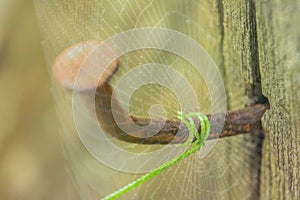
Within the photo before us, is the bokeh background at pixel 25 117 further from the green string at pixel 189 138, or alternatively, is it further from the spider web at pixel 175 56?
the green string at pixel 189 138

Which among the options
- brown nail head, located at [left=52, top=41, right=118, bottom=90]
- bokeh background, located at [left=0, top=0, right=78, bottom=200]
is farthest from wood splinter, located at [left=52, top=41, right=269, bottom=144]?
bokeh background, located at [left=0, top=0, right=78, bottom=200]

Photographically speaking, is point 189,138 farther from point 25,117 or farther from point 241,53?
point 25,117

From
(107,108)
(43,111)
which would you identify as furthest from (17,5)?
(107,108)

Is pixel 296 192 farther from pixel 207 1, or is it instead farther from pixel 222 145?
pixel 207 1

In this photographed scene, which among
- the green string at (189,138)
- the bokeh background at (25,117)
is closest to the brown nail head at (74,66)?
the green string at (189,138)

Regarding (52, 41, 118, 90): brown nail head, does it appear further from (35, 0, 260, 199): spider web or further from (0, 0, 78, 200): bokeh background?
(0, 0, 78, 200): bokeh background
